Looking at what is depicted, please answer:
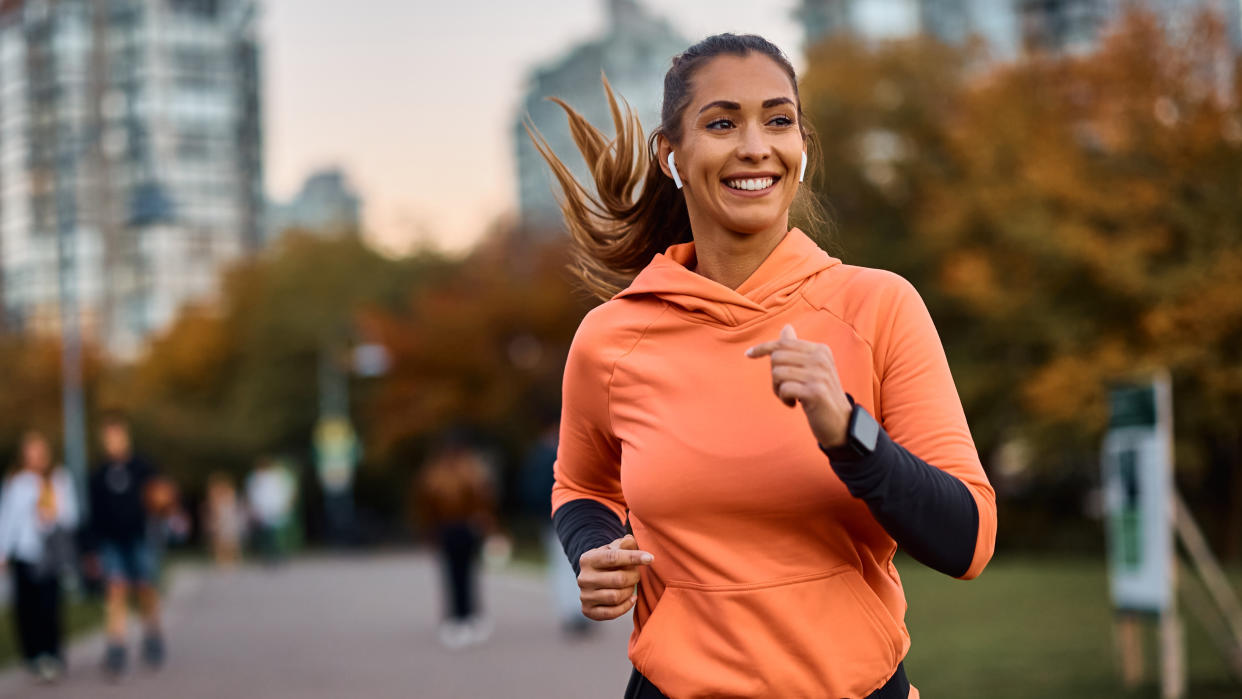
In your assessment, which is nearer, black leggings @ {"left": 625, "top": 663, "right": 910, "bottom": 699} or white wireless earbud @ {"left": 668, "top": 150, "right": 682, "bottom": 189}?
black leggings @ {"left": 625, "top": 663, "right": 910, "bottom": 699}

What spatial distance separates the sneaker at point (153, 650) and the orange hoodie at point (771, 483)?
442 inches

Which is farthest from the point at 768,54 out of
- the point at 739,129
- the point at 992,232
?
the point at 992,232

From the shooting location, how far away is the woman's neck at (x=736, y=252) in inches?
96.0

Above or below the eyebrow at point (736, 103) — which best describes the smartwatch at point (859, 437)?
below

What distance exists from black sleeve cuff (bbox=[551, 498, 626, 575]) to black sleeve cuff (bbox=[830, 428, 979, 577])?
604mm

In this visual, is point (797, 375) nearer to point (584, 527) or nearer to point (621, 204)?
point (584, 527)

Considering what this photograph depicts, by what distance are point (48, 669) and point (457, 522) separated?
13.4ft

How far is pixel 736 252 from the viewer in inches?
96.7

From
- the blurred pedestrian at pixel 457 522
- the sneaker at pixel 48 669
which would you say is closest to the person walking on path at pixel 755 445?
the sneaker at pixel 48 669

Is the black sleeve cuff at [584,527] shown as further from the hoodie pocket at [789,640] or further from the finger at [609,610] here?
the hoodie pocket at [789,640]

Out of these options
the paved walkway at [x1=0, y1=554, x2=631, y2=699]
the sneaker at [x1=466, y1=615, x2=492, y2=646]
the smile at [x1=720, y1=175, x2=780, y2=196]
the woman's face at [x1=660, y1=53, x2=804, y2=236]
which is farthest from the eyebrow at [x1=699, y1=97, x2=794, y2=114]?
the sneaker at [x1=466, y1=615, x2=492, y2=646]

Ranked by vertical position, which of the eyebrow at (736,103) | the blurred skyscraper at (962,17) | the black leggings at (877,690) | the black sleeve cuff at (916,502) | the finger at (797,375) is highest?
the blurred skyscraper at (962,17)

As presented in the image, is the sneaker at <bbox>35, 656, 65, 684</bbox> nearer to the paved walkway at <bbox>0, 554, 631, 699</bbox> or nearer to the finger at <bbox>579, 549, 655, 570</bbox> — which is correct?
the paved walkway at <bbox>0, 554, 631, 699</bbox>

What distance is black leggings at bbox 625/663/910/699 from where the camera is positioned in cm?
228
